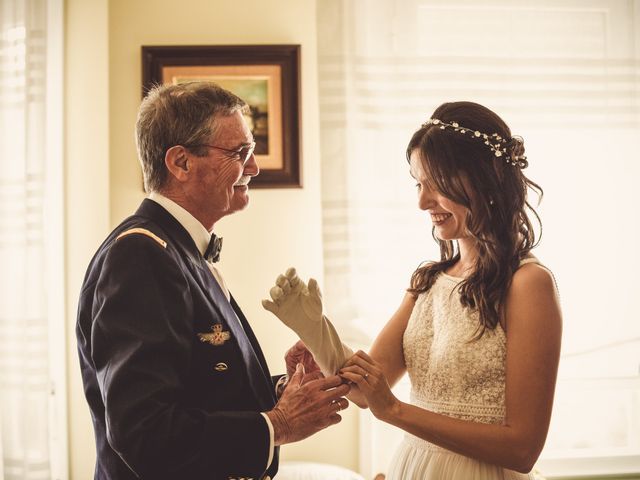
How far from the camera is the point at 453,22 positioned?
2727 millimetres

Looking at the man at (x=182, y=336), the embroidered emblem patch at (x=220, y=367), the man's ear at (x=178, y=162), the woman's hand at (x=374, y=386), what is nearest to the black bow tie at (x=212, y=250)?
the man at (x=182, y=336)

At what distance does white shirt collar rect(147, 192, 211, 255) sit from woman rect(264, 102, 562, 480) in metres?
0.23

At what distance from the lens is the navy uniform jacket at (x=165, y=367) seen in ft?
3.57

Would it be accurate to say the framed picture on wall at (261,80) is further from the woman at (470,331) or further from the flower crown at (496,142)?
the flower crown at (496,142)

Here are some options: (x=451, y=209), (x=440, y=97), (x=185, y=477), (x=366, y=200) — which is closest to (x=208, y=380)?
(x=185, y=477)

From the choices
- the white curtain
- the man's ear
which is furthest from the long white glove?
the white curtain

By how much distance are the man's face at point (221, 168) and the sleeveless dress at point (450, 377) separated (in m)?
0.62

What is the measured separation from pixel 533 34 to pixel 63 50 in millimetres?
2020

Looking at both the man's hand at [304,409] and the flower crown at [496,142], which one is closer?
the man's hand at [304,409]

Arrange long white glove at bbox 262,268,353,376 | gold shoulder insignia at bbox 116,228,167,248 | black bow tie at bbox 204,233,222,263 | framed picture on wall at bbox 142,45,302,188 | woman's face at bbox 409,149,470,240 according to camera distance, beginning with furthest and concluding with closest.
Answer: framed picture on wall at bbox 142,45,302,188 < woman's face at bbox 409,149,470,240 < black bow tie at bbox 204,233,222,263 < long white glove at bbox 262,268,353,376 < gold shoulder insignia at bbox 116,228,167,248

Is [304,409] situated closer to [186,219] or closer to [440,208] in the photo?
[186,219]

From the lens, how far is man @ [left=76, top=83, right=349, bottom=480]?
3.60 ft

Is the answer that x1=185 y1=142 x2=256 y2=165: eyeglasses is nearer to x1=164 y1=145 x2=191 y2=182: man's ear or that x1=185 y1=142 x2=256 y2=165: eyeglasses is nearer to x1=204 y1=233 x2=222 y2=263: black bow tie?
x1=164 y1=145 x2=191 y2=182: man's ear

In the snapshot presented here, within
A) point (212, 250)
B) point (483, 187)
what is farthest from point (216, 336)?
point (483, 187)
